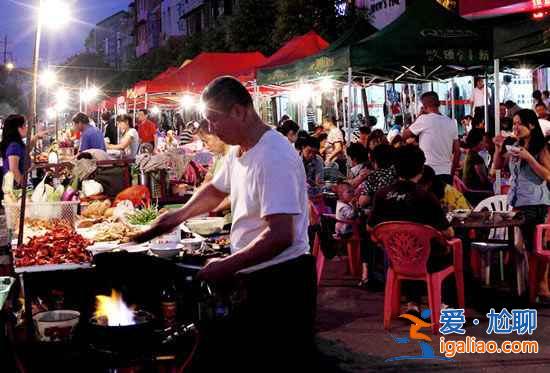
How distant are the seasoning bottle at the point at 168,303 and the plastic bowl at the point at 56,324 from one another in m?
0.61

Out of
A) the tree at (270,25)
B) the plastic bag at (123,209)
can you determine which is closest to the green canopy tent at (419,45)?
the plastic bag at (123,209)

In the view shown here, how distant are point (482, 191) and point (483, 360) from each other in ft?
17.9

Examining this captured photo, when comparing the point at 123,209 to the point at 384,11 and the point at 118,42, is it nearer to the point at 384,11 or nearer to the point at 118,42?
the point at 384,11

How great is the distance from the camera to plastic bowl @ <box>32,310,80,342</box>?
4.39 meters

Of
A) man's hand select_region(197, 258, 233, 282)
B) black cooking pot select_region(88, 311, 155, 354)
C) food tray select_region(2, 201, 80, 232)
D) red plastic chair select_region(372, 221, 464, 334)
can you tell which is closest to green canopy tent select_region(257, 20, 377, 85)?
red plastic chair select_region(372, 221, 464, 334)

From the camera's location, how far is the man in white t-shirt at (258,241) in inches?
127

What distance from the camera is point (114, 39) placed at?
10375 cm

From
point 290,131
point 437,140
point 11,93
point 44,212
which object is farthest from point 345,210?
point 11,93

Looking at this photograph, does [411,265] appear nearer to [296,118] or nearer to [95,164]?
[95,164]

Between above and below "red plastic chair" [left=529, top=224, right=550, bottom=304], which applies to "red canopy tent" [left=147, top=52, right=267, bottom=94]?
above

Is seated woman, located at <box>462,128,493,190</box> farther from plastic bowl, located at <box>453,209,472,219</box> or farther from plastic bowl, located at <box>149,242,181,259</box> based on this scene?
plastic bowl, located at <box>149,242,181,259</box>

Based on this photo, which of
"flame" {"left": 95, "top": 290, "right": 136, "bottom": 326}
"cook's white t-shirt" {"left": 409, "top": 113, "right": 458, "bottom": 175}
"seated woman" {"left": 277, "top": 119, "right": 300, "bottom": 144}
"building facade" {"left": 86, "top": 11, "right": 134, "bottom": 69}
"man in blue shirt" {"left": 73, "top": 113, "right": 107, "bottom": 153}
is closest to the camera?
"flame" {"left": 95, "top": 290, "right": 136, "bottom": 326}

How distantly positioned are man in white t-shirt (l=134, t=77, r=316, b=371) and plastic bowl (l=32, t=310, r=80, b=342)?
133 cm

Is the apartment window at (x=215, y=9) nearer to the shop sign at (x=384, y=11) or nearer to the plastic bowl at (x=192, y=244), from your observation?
the shop sign at (x=384, y=11)
